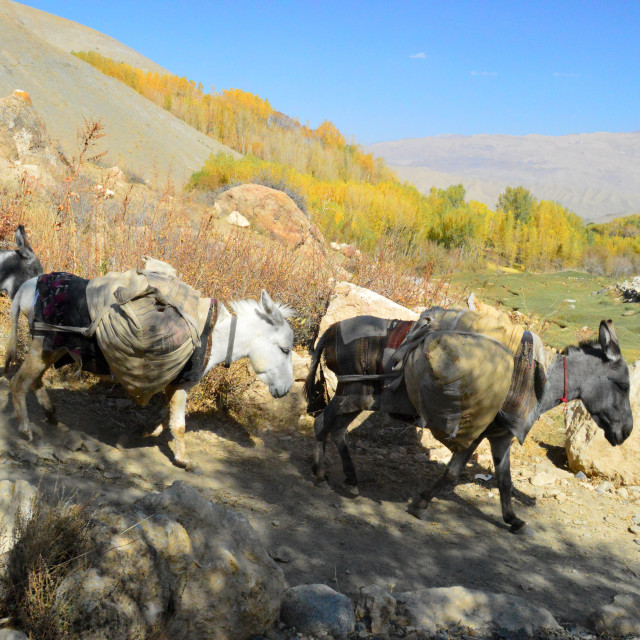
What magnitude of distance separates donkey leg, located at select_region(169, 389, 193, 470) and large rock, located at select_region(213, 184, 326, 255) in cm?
880

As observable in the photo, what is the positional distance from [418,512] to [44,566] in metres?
3.35

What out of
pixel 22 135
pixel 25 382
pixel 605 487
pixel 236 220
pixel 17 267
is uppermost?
pixel 22 135

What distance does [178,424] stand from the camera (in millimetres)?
4984

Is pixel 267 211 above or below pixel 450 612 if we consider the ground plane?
above

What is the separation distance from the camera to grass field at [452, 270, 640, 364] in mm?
10281

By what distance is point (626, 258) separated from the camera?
2534 centimetres

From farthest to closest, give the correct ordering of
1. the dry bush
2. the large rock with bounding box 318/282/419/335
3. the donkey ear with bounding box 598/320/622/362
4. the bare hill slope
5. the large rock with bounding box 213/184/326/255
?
the bare hill slope < the large rock with bounding box 213/184/326/255 < the dry bush < the large rock with bounding box 318/282/419/335 < the donkey ear with bounding box 598/320/622/362

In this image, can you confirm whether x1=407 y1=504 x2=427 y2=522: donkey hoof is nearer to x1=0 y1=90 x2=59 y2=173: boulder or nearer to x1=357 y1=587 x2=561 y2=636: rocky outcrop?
x1=357 y1=587 x2=561 y2=636: rocky outcrop

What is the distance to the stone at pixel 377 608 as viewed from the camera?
291 cm

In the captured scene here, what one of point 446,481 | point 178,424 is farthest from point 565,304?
point 178,424

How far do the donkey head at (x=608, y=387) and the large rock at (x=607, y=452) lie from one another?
44.4 inches

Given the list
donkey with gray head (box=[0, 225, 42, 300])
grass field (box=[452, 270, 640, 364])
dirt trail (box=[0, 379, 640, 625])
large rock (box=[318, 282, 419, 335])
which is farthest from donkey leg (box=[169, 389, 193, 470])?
grass field (box=[452, 270, 640, 364])

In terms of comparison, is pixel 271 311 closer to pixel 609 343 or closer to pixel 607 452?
pixel 609 343

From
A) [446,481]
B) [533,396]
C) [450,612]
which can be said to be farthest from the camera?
[446,481]
